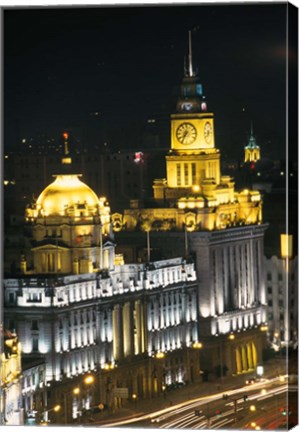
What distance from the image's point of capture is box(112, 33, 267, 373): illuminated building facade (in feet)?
136

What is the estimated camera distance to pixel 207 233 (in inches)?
1667

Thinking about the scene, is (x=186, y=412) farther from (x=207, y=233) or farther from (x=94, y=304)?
(x=207, y=233)

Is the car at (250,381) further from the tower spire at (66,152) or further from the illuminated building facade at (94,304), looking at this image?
the tower spire at (66,152)

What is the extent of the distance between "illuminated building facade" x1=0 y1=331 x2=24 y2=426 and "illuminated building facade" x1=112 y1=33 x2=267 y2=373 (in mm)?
1561

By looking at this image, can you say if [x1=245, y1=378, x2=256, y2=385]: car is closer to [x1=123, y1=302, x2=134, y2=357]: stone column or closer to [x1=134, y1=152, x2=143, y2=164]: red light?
[x1=123, y1=302, x2=134, y2=357]: stone column

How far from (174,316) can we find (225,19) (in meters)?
3.29

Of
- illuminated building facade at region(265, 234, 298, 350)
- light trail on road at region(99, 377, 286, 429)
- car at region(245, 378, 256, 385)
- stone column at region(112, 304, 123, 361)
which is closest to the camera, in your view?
light trail on road at region(99, 377, 286, 429)

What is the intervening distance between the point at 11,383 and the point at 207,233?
276 centimetres

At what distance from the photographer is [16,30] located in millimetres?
40500

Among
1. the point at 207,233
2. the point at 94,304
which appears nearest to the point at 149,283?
the point at 94,304

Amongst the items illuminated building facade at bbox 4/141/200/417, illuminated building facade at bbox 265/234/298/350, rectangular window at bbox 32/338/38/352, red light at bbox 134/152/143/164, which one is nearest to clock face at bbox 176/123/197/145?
red light at bbox 134/152/143/164

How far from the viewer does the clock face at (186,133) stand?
138 ft

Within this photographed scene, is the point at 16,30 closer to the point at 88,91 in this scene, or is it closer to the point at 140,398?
the point at 88,91

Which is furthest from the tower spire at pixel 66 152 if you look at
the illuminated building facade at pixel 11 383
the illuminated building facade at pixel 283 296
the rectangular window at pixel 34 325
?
the illuminated building facade at pixel 283 296
